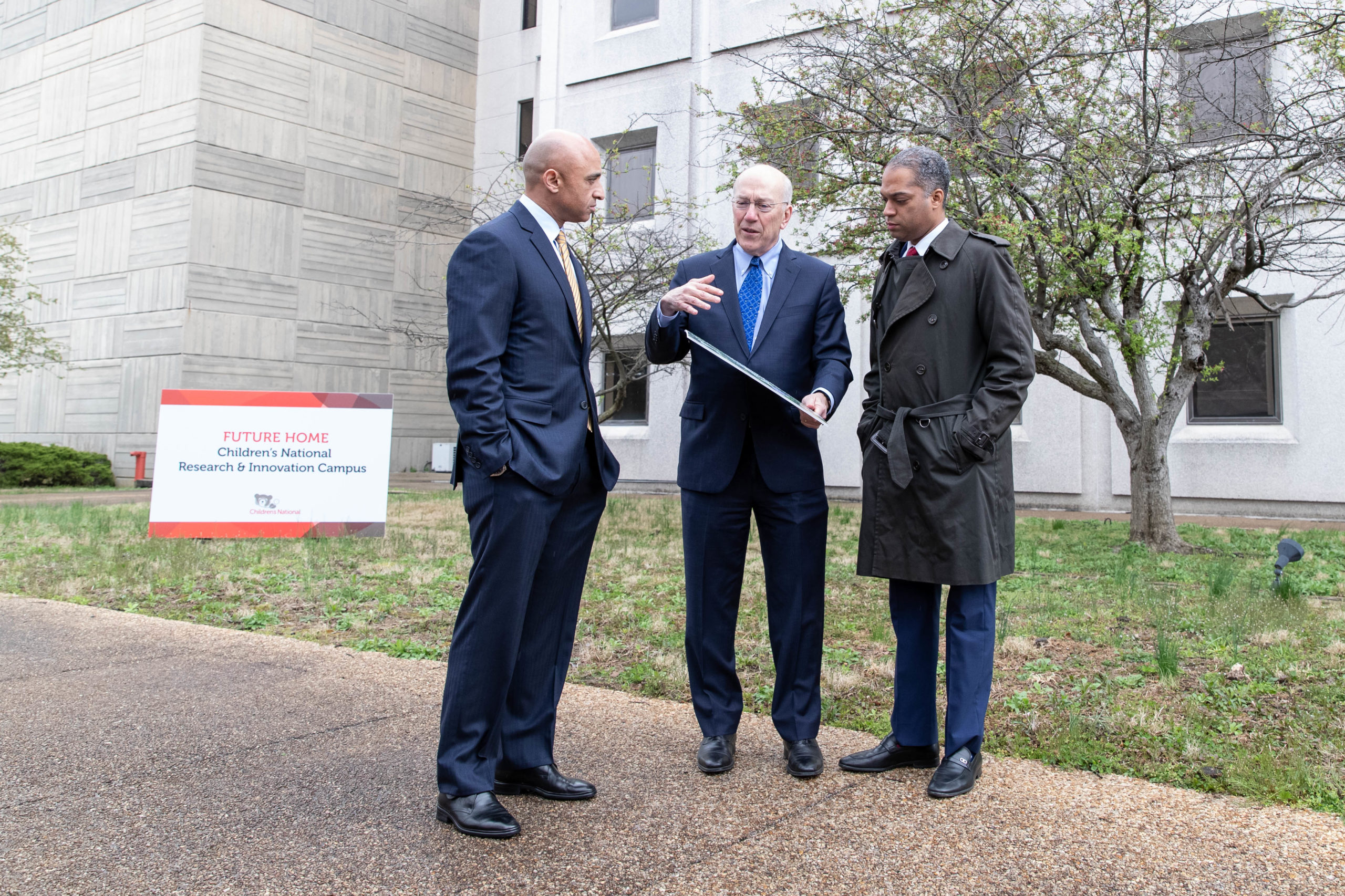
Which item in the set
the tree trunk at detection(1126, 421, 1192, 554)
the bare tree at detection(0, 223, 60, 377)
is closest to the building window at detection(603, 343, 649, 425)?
the tree trunk at detection(1126, 421, 1192, 554)

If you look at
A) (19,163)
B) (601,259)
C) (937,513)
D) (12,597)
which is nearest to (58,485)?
(19,163)

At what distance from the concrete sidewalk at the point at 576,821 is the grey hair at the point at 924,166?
2019mm

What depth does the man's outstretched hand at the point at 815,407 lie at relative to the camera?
3496 mm

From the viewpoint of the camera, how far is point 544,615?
3.27 m

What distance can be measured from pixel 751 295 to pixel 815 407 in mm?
589

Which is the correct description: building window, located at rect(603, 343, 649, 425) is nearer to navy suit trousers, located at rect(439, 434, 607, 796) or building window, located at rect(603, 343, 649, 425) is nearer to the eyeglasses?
the eyeglasses

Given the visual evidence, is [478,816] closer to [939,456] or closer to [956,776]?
[956,776]

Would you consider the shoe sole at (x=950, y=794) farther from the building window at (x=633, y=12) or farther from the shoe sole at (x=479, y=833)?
the building window at (x=633, y=12)

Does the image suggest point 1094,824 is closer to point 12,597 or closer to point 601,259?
point 12,597

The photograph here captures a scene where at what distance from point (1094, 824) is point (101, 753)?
10.7ft

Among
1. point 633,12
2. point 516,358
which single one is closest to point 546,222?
point 516,358

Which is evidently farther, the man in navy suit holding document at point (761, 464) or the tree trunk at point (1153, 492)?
the tree trunk at point (1153, 492)

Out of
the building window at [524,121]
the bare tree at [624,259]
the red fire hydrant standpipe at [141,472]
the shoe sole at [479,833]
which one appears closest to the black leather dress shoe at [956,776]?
the shoe sole at [479,833]

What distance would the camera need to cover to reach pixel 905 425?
3531 mm
